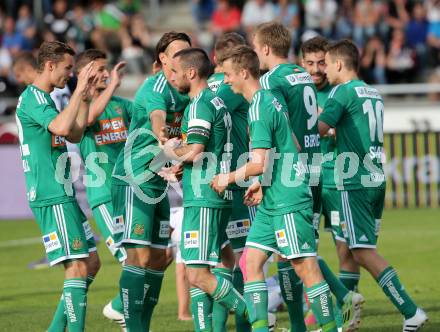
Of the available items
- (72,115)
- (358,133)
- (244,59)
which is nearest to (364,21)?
(358,133)

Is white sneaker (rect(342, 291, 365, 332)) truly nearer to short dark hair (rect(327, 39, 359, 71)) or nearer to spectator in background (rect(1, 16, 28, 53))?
short dark hair (rect(327, 39, 359, 71))

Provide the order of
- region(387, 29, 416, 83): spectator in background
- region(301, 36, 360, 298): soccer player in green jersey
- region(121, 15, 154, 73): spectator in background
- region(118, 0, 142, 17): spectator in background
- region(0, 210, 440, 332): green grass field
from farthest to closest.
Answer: region(118, 0, 142, 17): spectator in background, region(121, 15, 154, 73): spectator in background, region(387, 29, 416, 83): spectator in background, region(0, 210, 440, 332): green grass field, region(301, 36, 360, 298): soccer player in green jersey

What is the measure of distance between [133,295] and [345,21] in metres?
18.2

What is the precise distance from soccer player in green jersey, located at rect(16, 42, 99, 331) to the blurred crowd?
55.4ft

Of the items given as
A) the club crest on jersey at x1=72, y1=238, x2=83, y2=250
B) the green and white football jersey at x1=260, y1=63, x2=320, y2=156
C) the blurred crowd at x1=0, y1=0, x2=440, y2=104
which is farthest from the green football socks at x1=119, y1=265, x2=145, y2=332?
the blurred crowd at x1=0, y1=0, x2=440, y2=104

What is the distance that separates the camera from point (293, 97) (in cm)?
895

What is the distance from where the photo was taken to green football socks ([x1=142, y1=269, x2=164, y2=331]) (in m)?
9.34

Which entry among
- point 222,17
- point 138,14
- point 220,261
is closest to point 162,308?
point 220,261

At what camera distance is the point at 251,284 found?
330 inches

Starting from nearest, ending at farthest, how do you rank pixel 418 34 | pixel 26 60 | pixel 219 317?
1. pixel 219 317
2. pixel 26 60
3. pixel 418 34

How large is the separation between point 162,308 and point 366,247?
2.84m

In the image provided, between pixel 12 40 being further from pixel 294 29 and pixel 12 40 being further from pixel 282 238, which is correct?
pixel 282 238

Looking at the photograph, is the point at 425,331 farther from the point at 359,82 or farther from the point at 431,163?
the point at 431,163

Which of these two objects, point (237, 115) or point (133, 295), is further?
point (237, 115)
